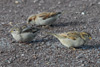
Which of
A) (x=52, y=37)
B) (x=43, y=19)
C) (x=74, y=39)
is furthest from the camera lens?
(x=43, y=19)

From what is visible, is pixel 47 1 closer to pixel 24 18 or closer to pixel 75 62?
pixel 24 18

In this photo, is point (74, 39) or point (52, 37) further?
point (52, 37)

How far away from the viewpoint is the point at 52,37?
7641mm

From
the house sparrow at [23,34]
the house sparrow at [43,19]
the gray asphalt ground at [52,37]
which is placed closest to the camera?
the gray asphalt ground at [52,37]

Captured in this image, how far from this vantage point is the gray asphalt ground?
611 centimetres

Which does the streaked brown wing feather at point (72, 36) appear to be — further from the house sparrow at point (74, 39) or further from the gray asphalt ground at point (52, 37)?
the gray asphalt ground at point (52, 37)

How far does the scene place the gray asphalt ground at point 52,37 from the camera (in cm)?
611

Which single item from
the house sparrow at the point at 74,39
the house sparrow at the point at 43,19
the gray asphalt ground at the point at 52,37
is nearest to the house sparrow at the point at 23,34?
the gray asphalt ground at the point at 52,37

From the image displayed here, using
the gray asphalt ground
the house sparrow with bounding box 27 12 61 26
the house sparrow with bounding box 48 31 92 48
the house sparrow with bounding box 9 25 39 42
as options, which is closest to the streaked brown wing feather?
the house sparrow with bounding box 48 31 92 48

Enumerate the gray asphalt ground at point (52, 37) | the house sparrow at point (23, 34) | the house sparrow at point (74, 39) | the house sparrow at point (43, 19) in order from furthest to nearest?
the house sparrow at point (43, 19)
the house sparrow at point (23, 34)
the house sparrow at point (74, 39)
the gray asphalt ground at point (52, 37)

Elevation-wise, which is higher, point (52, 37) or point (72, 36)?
point (72, 36)

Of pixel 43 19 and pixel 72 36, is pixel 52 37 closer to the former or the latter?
pixel 43 19

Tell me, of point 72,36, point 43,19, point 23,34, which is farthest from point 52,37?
point 72,36

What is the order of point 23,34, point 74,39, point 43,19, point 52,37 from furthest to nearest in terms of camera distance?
point 43,19, point 52,37, point 23,34, point 74,39
